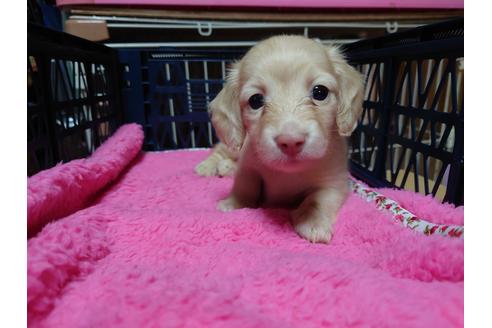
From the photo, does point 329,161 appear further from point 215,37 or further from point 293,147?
point 215,37

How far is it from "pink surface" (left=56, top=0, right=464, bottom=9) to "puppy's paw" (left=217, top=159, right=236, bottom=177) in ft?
2.84

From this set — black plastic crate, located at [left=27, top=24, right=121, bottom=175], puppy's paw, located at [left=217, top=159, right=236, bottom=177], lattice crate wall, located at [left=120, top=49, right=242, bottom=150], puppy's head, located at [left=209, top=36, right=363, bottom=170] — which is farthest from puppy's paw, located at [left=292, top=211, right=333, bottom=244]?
lattice crate wall, located at [left=120, top=49, right=242, bottom=150]

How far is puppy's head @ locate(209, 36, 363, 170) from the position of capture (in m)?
0.93

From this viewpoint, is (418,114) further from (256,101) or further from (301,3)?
(301,3)

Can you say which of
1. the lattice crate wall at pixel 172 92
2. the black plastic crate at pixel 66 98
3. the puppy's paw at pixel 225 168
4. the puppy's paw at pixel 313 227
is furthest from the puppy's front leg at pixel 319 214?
the lattice crate wall at pixel 172 92

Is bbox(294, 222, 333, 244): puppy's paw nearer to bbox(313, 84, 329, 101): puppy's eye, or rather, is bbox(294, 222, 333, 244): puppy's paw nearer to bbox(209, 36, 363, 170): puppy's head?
bbox(209, 36, 363, 170): puppy's head

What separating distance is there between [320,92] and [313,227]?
1.27 ft

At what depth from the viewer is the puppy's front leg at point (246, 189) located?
1321 millimetres

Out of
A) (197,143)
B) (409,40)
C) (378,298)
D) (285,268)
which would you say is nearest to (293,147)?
(285,268)

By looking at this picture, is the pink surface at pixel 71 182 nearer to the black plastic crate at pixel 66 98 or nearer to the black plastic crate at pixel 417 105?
the black plastic crate at pixel 66 98

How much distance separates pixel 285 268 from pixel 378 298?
0.20 metres

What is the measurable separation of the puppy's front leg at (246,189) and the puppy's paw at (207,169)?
0.37m

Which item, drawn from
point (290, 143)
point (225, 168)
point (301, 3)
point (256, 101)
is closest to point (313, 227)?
point (290, 143)

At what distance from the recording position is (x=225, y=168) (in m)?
1.71
